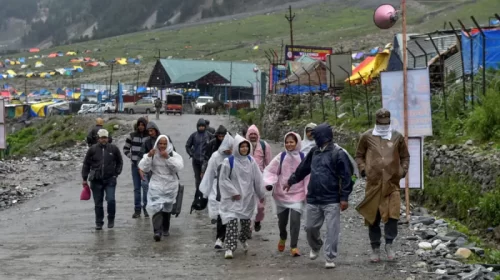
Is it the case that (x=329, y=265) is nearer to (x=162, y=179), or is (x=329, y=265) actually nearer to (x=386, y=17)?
(x=162, y=179)

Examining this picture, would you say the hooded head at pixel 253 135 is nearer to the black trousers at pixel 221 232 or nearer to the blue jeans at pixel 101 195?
the black trousers at pixel 221 232

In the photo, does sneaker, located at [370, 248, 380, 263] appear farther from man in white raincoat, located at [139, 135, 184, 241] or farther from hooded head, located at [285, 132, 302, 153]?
man in white raincoat, located at [139, 135, 184, 241]

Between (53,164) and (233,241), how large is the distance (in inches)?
686

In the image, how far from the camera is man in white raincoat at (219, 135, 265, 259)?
35.5ft

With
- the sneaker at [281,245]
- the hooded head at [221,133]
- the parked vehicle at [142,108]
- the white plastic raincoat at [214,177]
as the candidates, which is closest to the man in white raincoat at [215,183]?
the white plastic raincoat at [214,177]

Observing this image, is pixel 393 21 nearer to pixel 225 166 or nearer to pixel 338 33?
pixel 225 166

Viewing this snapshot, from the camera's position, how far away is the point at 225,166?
35.7 ft

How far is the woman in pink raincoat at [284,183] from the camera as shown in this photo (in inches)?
424

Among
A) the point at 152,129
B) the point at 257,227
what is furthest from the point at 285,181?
the point at 152,129

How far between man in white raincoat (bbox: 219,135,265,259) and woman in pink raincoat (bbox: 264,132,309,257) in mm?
186

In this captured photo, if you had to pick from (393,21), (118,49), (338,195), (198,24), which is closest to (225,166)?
(338,195)

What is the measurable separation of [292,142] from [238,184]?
85 centimetres

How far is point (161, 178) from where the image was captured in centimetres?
1230

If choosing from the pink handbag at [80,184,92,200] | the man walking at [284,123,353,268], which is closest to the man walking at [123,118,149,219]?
the pink handbag at [80,184,92,200]
